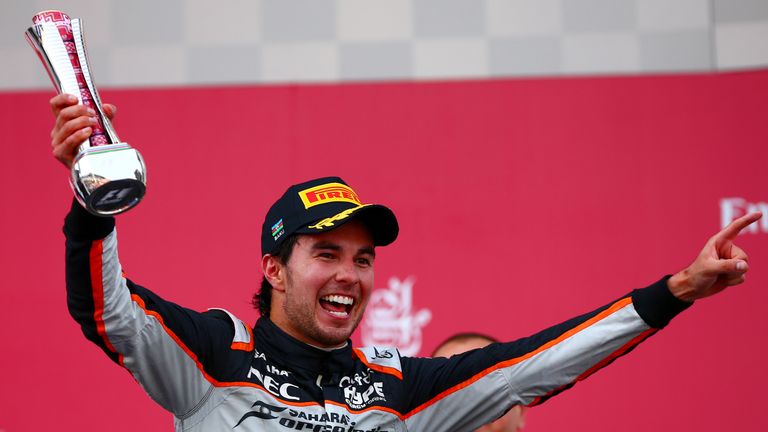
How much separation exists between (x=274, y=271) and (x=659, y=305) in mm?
596

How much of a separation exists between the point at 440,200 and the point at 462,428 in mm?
1220

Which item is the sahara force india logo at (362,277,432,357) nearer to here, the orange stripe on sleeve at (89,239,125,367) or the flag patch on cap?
the flag patch on cap

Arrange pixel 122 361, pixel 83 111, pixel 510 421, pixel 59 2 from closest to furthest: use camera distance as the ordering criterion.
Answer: pixel 83 111 < pixel 122 361 < pixel 510 421 < pixel 59 2

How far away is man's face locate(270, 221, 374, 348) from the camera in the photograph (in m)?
1.53

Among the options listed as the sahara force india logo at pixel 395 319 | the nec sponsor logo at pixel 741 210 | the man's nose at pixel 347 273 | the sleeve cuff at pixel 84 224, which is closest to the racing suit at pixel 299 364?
the sleeve cuff at pixel 84 224

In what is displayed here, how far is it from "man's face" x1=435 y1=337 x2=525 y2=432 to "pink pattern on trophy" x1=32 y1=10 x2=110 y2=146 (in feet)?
4.04

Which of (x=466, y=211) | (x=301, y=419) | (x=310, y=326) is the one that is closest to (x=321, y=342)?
(x=310, y=326)

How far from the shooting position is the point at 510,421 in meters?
2.22

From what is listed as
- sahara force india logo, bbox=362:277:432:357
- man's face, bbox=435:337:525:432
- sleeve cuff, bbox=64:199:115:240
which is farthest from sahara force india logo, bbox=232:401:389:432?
sahara force india logo, bbox=362:277:432:357

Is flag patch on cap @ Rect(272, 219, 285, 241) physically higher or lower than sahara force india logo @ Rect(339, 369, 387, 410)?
higher

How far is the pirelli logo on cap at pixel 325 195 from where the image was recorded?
62.4 inches

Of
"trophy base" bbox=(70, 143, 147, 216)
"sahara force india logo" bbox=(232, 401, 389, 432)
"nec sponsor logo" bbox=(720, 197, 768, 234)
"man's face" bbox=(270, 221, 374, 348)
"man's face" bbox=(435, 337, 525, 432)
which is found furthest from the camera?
"nec sponsor logo" bbox=(720, 197, 768, 234)

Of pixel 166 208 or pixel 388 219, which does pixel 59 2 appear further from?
pixel 388 219

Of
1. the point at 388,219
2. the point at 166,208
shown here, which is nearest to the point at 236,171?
the point at 166,208
